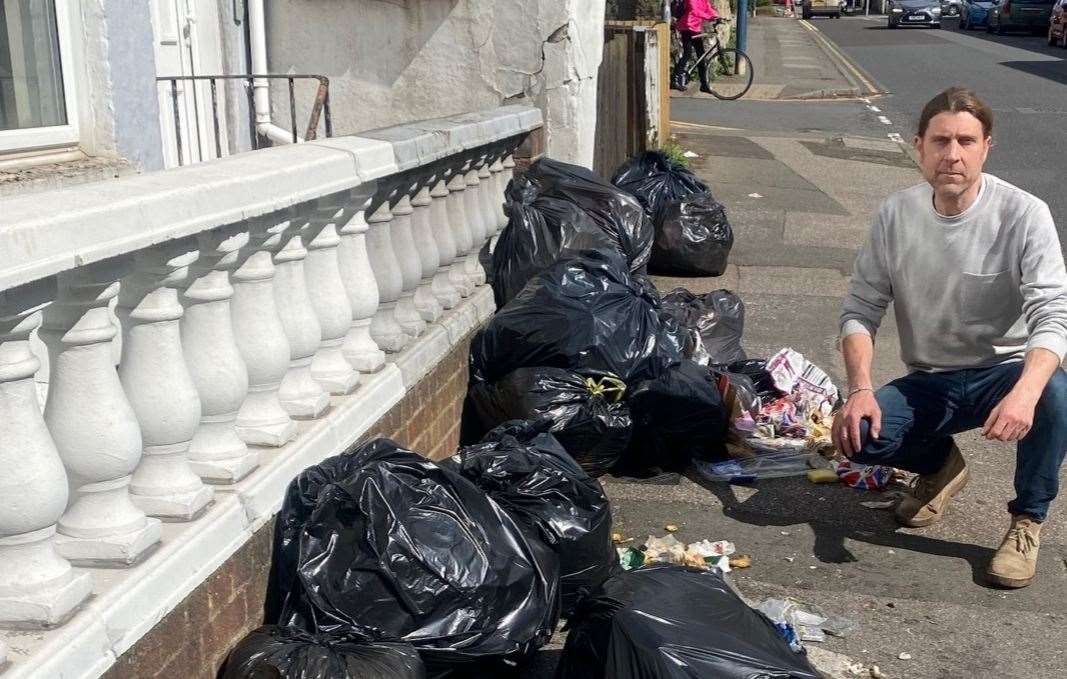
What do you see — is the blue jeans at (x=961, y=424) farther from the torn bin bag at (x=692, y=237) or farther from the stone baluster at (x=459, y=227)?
the torn bin bag at (x=692, y=237)

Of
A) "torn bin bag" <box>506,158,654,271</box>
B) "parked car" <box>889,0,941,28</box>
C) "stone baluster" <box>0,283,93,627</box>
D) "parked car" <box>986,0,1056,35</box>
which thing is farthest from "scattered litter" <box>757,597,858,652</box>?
"parked car" <box>889,0,941,28</box>

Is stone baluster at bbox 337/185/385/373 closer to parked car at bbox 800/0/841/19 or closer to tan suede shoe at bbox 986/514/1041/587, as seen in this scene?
tan suede shoe at bbox 986/514/1041/587

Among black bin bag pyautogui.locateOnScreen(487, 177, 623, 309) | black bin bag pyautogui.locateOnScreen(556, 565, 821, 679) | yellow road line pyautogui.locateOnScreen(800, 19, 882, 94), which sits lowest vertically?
yellow road line pyautogui.locateOnScreen(800, 19, 882, 94)

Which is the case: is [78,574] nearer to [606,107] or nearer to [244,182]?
[244,182]

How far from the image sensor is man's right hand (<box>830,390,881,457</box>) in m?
3.71

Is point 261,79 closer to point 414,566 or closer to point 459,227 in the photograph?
point 459,227

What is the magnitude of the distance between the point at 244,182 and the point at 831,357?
13.6 feet

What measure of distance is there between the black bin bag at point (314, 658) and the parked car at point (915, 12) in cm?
4366

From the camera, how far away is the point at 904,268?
3922mm

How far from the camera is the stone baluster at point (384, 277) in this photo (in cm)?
388

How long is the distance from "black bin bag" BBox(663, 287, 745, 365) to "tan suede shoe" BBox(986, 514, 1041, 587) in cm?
179

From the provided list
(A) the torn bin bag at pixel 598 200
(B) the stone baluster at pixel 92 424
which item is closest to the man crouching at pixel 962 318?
(A) the torn bin bag at pixel 598 200

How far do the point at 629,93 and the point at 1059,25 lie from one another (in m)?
27.0

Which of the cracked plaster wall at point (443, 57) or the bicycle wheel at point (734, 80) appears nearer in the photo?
the cracked plaster wall at point (443, 57)
